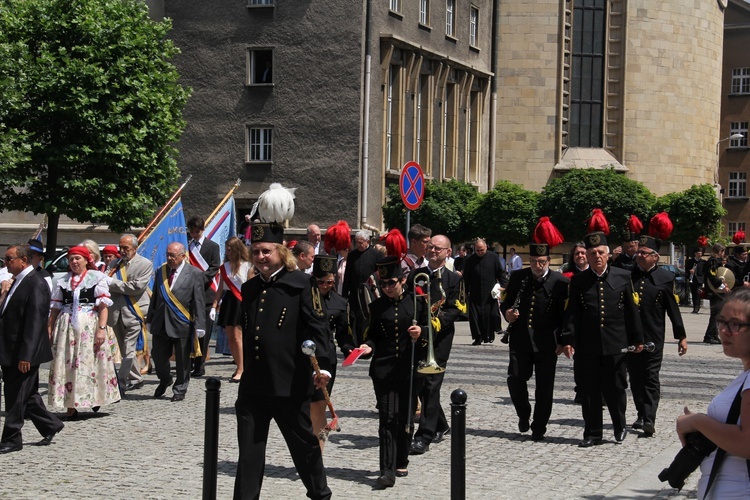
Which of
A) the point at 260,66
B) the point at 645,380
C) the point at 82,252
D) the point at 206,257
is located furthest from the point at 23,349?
the point at 260,66

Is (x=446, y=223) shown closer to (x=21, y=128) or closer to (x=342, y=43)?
(x=342, y=43)

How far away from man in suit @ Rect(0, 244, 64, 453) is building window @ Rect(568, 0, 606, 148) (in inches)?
1971

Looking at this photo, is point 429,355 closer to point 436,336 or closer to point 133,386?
point 436,336

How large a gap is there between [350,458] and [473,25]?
4175 cm

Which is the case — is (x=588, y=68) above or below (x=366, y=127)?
above

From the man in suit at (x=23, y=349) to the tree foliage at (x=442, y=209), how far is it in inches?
1206

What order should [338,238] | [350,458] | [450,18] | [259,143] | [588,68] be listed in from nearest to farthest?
[350,458] → [338,238] → [259,143] → [450,18] → [588,68]

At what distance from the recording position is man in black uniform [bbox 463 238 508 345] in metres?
21.5

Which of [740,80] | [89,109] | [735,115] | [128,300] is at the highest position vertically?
[740,80]

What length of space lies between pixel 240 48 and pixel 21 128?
13.1 metres

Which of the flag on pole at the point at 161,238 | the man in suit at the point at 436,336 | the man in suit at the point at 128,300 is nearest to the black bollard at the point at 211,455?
the man in suit at the point at 436,336

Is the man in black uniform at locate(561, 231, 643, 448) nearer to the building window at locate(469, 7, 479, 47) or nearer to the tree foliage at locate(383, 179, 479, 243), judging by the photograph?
the tree foliage at locate(383, 179, 479, 243)

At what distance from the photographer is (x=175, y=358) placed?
13617 mm

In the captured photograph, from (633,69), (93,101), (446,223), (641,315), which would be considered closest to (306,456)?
(641,315)
